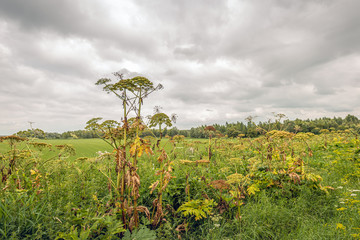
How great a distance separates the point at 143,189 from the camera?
4305mm

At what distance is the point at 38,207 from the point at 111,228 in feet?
5.38

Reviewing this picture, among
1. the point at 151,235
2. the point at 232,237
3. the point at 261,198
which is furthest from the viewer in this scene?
the point at 261,198

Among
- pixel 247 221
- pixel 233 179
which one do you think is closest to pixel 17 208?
pixel 233 179

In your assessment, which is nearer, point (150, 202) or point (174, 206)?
point (150, 202)

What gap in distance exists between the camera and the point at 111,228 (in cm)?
278

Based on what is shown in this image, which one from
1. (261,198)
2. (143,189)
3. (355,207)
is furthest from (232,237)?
(355,207)

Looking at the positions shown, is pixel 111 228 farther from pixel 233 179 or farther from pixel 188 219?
pixel 233 179

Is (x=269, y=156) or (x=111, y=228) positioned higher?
(x=269, y=156)

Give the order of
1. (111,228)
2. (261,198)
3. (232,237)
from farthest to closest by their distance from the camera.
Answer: (261,198)
(232,237)
(111,228)

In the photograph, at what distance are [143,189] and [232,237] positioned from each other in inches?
81.6

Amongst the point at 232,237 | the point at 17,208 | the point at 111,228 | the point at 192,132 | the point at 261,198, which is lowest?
the point at 232,237

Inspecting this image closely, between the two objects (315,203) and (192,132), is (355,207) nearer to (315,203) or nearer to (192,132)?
(315,203)

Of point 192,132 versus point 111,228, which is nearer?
point 111,228

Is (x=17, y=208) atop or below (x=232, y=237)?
atop
